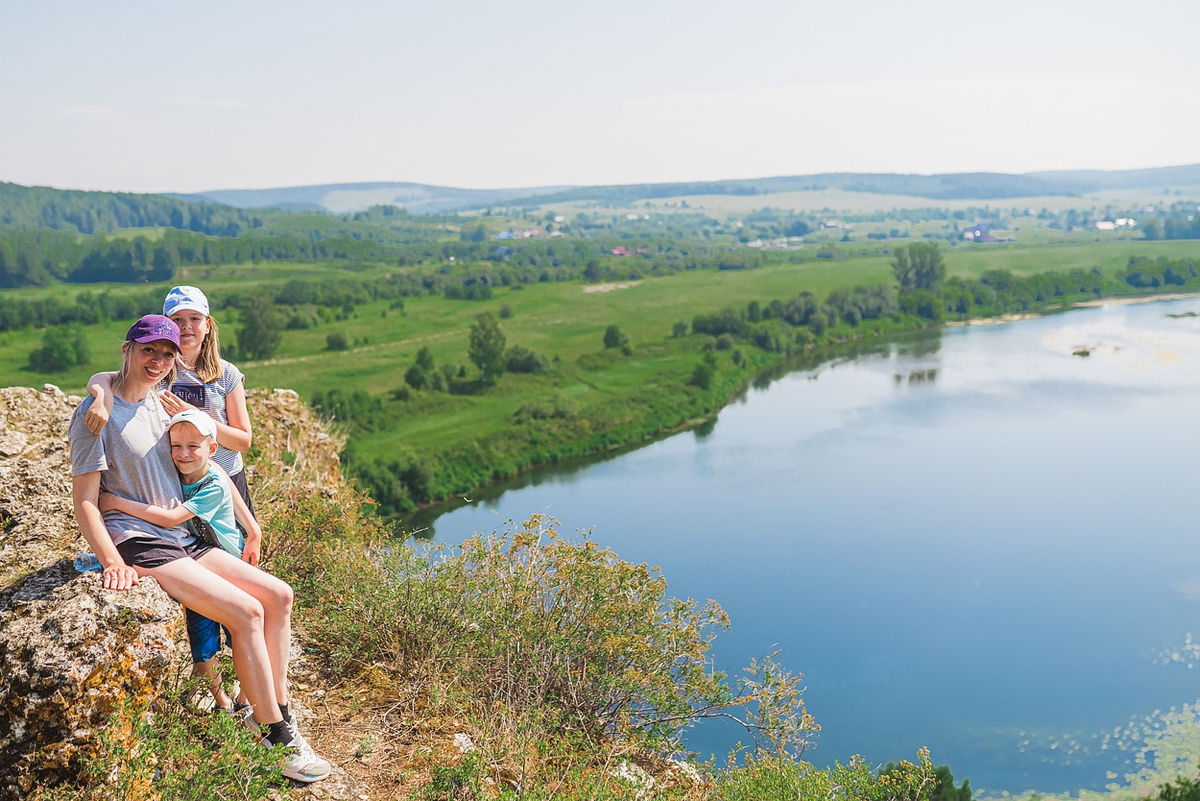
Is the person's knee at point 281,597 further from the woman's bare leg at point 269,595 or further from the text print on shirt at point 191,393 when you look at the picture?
the text print on shirt at point 191,393

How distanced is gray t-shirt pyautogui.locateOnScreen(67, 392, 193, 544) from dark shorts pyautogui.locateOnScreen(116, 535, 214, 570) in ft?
0.08

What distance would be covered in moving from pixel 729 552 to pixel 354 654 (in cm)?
1555

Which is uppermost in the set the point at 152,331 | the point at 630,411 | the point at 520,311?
the point at 152,331

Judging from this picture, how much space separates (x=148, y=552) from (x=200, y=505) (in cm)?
26

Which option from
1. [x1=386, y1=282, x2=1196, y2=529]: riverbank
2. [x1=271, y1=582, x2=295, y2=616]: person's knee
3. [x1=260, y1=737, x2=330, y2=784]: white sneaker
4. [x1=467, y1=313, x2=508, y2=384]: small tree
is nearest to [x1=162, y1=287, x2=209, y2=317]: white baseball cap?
[x1=271, y1=582, x2=295, y2=616]: person's knee

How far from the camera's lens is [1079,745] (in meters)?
13.1

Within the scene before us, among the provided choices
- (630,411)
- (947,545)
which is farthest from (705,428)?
(947,545)

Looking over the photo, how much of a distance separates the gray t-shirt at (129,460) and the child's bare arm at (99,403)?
0.08 feet

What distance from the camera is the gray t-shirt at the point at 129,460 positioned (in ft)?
10.2

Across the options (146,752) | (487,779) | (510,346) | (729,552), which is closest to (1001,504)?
(729,552)

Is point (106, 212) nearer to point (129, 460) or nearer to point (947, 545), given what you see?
point (947, 545)

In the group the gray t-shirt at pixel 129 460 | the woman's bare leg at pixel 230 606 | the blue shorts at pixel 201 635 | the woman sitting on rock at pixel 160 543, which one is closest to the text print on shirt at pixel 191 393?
the woman sitting on rock at pixel 160 543

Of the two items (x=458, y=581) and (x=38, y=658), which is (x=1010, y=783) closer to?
(x=458, y=581)

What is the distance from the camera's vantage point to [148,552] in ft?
10.5
